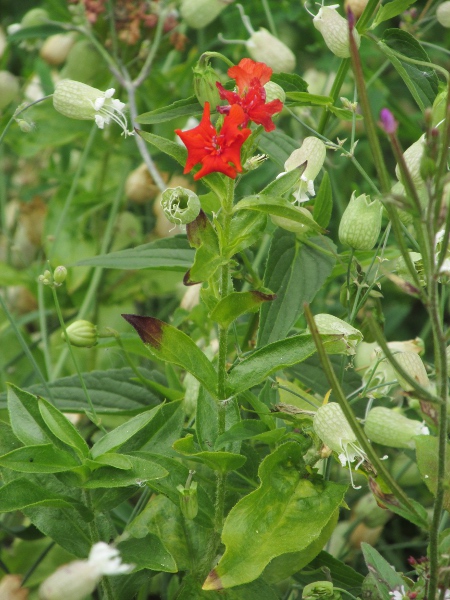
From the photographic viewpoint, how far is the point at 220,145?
0.46m

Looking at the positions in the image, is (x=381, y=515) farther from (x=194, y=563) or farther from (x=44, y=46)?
(x=44, y=46)

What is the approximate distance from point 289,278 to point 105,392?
191mm

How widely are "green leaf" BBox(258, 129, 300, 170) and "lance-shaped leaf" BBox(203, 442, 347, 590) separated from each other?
0.80 feet

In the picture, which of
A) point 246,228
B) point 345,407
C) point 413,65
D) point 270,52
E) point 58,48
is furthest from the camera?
point 58,48

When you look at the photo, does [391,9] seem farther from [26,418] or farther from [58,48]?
[58,48]

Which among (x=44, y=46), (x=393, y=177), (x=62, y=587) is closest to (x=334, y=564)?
(x=62, y=587)

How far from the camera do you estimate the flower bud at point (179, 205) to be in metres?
0.47

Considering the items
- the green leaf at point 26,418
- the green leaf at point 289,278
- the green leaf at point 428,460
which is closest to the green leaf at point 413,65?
the green leaf at point 289,278

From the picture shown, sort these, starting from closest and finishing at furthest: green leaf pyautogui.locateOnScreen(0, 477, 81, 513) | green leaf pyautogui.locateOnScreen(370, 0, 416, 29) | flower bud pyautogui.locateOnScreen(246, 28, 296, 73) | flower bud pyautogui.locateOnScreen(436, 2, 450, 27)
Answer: green leaf pyautogui.locateOnScreen(0, 477, 81, 513), green leaf pyautogui.locateOnScreen(370, 0, 416, 29), flower bud pyautogui.locateOnScreen(436, 2, 450, 27), flower bud pyautogui.locateOnScreen(246, 28, 296, 73)

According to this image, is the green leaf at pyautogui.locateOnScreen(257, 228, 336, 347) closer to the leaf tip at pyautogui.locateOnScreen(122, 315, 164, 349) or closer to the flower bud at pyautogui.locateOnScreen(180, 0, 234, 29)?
the leaf tip at pyautogui.locateOnScreen(122, 315, 164, 349)

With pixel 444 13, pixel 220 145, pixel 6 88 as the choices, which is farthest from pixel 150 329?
pixel 6 88

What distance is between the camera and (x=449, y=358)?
21.9 inches

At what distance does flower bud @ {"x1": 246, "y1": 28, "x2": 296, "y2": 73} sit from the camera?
0.82 meters

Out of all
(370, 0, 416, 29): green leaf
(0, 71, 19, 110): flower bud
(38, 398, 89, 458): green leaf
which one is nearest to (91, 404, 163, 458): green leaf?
(38, 398, 89, 458): green leaf
